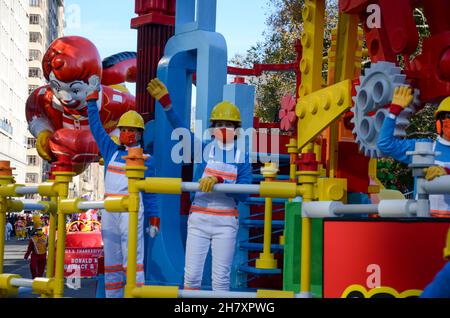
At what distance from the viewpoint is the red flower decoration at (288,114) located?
28.9 ft

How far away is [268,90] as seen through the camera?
105ft

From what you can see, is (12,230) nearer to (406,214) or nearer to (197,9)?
(197,9)

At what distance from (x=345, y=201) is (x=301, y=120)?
101 centimetres

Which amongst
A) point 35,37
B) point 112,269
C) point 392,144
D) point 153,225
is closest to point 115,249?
point 112,269

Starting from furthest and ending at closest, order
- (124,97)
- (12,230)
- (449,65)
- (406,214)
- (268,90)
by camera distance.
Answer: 1. (12,230)
2. (268,90)
3. (124,97)
4. (449,65)
5. (406,214)

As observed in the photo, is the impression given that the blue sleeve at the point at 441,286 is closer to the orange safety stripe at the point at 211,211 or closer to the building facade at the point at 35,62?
the orange safety stripe at the point at 211,211

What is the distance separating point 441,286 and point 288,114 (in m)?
5.85

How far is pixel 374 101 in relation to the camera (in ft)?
22.5

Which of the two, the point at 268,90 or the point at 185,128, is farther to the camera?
the point at 268,90

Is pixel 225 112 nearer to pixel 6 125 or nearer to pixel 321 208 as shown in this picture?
pixel 321 208

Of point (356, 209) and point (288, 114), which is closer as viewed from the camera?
point (356, 209)

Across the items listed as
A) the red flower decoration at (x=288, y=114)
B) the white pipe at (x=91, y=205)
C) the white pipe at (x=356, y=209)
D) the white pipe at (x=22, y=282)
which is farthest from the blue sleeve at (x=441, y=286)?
the red flower decoration at (x=288, y=114)

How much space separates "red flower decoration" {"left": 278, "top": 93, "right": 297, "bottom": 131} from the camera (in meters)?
8.80

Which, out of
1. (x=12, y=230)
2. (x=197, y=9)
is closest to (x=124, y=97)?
(x=197, y=9)
